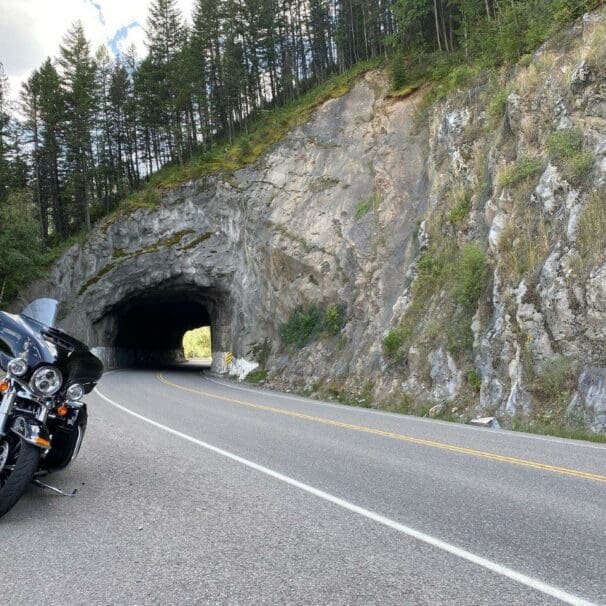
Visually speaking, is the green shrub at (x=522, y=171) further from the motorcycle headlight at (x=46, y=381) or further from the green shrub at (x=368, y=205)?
the motorcycle headlight at (x=46, y=381)

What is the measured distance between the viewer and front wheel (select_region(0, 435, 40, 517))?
442cm

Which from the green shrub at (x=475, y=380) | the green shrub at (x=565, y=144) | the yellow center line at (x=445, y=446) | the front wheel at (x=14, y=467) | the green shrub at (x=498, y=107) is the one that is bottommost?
the yellow center line at (x=445, y=446)

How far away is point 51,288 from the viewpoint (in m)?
37.7

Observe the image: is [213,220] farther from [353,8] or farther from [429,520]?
[429,520]

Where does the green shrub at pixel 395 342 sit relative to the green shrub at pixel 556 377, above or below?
above

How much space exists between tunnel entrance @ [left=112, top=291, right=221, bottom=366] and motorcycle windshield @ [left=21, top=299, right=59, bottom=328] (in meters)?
30.7

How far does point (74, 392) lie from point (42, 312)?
48.1 inches

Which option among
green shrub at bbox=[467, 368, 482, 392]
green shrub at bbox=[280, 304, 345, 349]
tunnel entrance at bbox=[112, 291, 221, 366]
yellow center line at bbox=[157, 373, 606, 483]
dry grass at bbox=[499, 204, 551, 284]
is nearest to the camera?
yellow center line at bbox=[157, 373, 606, 483]

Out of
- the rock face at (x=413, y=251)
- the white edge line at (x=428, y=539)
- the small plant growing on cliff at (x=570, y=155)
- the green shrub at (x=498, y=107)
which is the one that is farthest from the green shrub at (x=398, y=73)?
the white edge line at (x=428, y=539)

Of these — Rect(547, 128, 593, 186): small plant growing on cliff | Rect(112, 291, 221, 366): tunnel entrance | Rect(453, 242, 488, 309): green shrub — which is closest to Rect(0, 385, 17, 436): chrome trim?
Rect(453, 242, 488, 309): green shrub

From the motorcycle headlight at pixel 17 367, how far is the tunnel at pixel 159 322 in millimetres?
30589

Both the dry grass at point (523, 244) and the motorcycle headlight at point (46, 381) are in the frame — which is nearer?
the motorcycle headlight at point (46, 381)

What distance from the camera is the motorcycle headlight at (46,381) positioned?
4781 mm

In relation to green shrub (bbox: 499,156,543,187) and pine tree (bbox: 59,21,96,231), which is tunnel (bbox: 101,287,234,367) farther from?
green shrub (bbox: 499,156,543,187)
